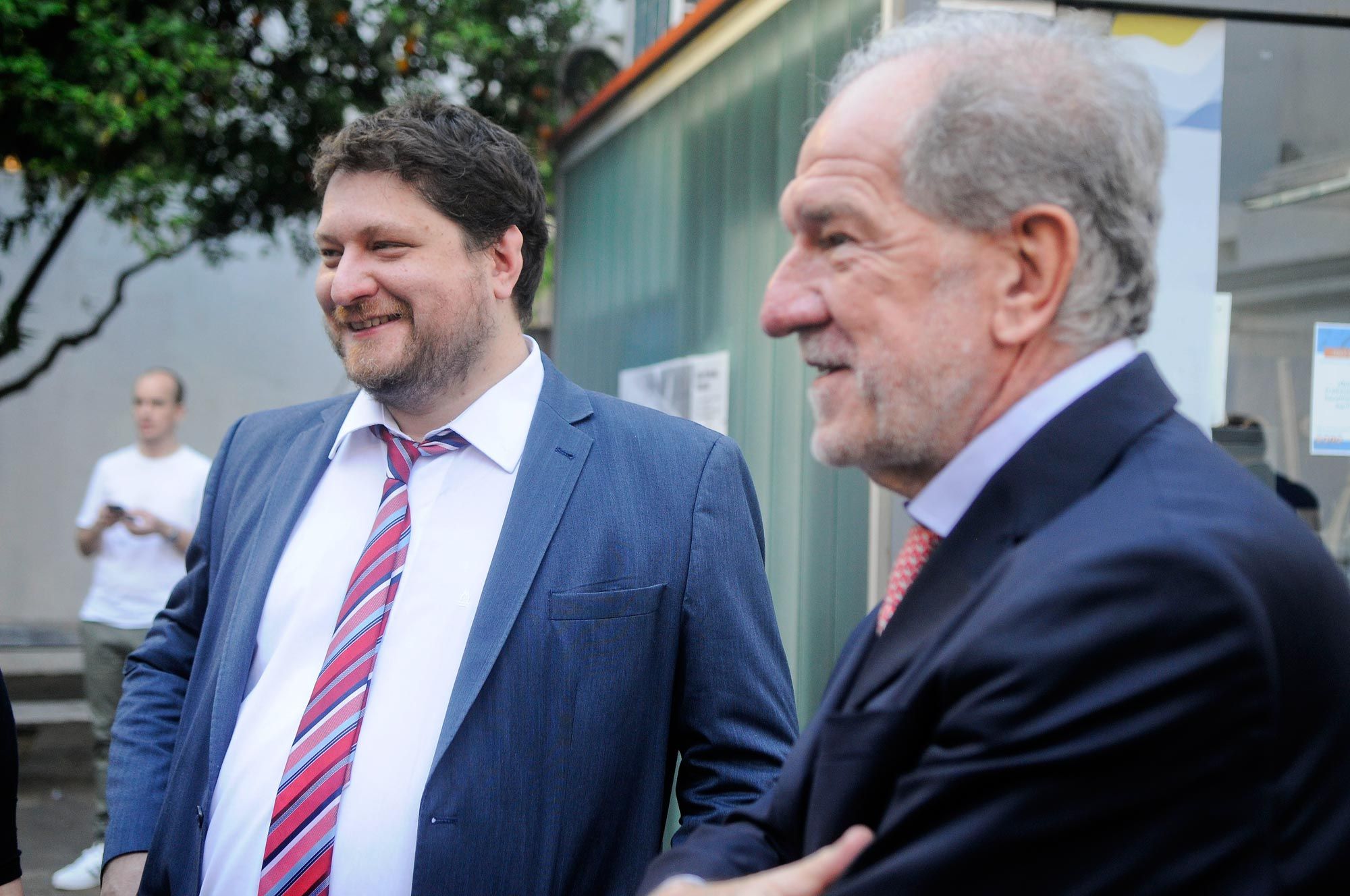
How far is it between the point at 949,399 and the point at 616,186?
480 cm

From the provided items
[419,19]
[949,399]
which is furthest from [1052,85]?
[419,19]

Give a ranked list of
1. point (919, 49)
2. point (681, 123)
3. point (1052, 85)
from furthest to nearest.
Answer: point (681, 123), point (919, 49), point (1052, 85)

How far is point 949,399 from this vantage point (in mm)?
1229

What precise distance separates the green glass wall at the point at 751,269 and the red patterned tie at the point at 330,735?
69.4 inches

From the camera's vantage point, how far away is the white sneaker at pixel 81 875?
6031mm

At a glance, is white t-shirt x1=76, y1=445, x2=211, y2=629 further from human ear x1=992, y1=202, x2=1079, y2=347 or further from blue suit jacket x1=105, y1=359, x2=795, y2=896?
human ear x1=992, y1=202, x2=1079, y2=347

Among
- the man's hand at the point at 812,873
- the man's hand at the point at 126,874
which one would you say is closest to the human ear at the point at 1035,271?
the man's hand at the point at 812,873

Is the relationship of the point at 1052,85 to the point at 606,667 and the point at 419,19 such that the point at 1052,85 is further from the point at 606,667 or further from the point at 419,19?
the point at 419,19

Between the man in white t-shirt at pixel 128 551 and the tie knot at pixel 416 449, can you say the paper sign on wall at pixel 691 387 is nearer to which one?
the tie knot at pixel 416 449

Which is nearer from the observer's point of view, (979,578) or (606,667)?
(979,578)

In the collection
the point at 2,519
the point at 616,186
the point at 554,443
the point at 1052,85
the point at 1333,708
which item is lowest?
the point at 2,519

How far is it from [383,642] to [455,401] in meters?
0.49

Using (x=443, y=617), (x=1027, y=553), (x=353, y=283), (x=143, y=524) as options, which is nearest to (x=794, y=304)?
(x=1027, y=553)

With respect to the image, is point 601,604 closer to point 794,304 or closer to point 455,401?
point 455,401
